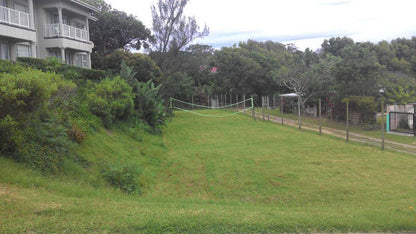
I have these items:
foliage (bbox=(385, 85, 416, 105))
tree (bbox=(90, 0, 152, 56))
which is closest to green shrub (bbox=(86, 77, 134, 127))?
foliage (bbox=(385, 85, 416, 105))

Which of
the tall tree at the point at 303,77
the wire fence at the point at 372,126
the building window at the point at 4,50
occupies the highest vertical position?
the building window at the point at 4,50

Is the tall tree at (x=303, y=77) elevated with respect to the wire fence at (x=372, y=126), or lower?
elevated

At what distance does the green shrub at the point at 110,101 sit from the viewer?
1177 centimetres

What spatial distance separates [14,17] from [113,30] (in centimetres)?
1755

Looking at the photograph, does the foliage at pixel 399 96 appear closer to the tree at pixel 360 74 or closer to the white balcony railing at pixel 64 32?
the tree at pixel 360 74

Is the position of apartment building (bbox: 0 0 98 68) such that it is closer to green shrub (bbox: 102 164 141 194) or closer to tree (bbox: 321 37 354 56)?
green shrub (bbox: 102 164 141 194)

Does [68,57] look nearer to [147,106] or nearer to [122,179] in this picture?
[147,106]

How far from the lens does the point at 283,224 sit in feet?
14.8

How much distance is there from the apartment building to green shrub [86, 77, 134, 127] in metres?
7.36

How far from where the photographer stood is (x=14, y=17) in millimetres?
17781

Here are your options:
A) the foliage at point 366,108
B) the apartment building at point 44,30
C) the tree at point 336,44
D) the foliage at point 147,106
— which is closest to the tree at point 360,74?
the foliage at point 366,108

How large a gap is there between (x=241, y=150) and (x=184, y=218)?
7892 mm

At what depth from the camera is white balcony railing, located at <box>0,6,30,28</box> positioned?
55.9 feet

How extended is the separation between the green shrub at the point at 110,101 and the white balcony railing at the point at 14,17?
7178 millimetres
